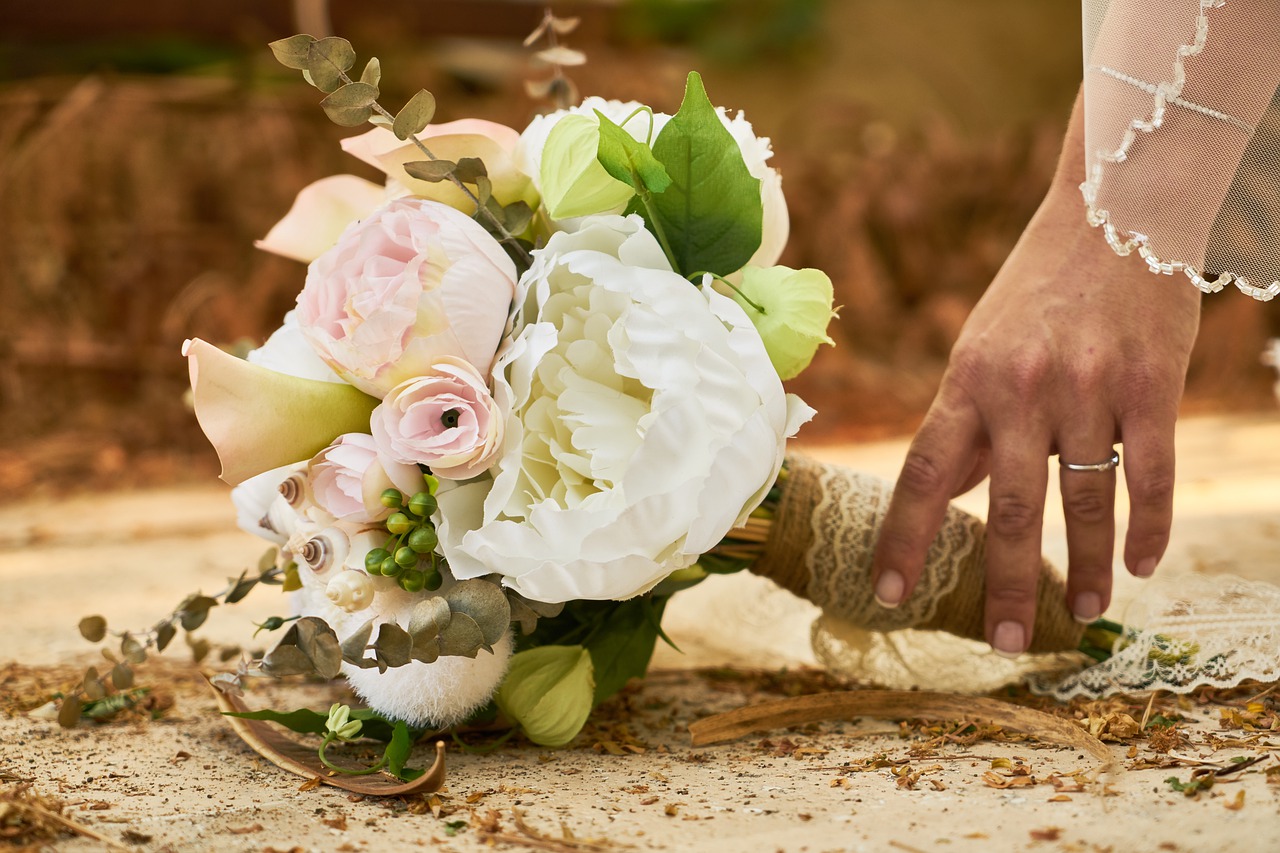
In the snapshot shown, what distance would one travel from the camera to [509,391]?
1.79ft

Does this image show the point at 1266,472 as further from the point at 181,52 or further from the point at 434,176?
the point at 181,52

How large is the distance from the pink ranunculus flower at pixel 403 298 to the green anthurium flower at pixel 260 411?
25mm

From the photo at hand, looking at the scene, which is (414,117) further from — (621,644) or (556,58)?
(621,644)

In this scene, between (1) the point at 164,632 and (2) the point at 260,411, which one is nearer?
(2) the point at 260,411

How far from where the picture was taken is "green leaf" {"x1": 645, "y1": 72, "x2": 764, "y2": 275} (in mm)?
597

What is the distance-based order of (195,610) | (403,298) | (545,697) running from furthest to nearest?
(195,610)
(545,697)
(403,298)

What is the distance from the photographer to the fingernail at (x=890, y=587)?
2.38 feet

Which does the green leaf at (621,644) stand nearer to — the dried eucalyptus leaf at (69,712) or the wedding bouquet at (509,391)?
the wedding bouquet at (509,391)

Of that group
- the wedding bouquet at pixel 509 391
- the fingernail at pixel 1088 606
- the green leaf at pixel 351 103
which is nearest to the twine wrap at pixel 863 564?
the fingernail at pixel 1088 606

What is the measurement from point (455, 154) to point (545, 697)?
1.08ft

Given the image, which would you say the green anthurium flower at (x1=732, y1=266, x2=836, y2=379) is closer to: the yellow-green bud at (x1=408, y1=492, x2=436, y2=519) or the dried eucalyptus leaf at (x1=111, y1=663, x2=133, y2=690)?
the yellow-green bud at (x1=408, y1=492, x2=436, y2=519)

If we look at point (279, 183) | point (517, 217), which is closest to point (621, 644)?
point (517, 217)

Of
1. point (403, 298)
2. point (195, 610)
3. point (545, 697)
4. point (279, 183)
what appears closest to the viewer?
point (403, 298)

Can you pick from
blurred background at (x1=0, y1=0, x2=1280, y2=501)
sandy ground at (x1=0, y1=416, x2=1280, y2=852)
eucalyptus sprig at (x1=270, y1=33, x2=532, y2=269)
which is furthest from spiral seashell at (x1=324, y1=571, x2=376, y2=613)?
blurred background at (x1=0, y1=0, x2=1280, y2=501)
